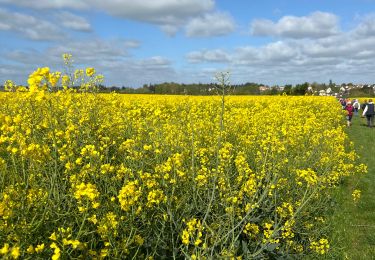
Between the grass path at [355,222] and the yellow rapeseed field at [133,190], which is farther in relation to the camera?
the grass path at [355,222]

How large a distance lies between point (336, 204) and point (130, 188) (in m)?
4.85

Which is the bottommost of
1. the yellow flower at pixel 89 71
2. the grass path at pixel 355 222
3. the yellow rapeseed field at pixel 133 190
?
the grass path at pixel 355 222

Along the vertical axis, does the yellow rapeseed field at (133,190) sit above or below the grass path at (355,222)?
above

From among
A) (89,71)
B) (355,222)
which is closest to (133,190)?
(89,71)

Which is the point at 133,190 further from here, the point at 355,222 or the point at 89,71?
the point at 355,222

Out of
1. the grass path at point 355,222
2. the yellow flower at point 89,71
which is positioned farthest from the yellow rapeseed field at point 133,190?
the grass path at point 355,222

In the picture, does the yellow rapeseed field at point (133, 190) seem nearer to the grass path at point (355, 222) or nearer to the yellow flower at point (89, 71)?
the yellow flower at point (89, 71)

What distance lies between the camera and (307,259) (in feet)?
14.7

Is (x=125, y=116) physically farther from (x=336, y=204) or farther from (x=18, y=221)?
(x=336, y=204)

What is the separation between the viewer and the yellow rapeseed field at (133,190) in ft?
8.58

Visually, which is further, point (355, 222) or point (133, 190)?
point (355, 222)

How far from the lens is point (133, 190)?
9.00ft

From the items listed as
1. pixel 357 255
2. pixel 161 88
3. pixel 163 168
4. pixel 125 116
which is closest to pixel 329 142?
pixel 357 255

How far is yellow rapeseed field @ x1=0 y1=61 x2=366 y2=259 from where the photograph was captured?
103 inches
